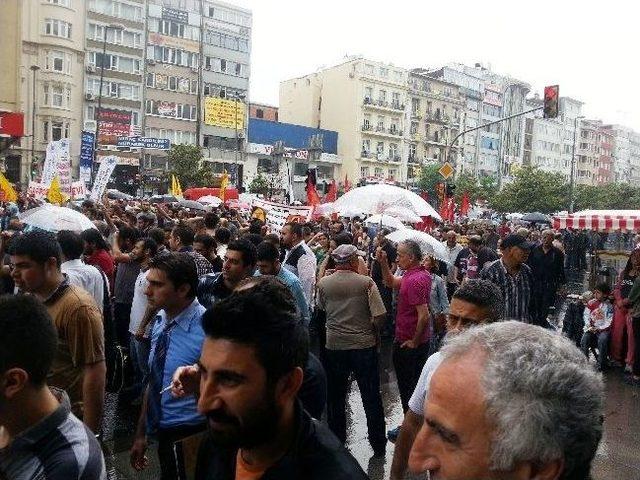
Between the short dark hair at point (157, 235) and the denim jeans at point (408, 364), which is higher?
the short dark hair at point (157, 235)

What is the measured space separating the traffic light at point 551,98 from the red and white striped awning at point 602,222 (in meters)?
3.86

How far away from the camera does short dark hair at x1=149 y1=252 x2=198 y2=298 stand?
12.1ft

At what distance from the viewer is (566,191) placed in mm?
67250

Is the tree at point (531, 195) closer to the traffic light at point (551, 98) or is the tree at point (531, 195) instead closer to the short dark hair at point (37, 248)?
the traffic light at point (551, 98)

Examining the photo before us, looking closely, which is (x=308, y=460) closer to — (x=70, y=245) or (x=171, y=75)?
(x=70, y=245)

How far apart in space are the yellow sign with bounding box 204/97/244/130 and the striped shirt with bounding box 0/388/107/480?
2224 inches

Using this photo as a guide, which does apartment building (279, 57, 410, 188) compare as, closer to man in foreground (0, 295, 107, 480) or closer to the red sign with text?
the red sign with text

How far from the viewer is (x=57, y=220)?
705cm

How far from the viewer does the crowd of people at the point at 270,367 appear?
143cm

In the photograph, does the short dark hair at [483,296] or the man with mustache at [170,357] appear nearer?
the man with mustache at [170,357]

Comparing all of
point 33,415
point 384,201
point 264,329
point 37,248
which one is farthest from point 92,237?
point 384,201

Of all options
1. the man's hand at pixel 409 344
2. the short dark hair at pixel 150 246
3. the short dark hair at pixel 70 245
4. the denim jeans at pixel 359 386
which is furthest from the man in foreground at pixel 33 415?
the short dark hair at pixel 150 246

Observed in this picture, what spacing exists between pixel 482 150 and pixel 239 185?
42929mm

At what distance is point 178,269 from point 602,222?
40.1 feet
